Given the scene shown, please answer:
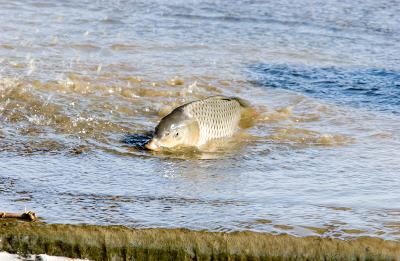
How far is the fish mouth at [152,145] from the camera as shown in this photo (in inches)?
235

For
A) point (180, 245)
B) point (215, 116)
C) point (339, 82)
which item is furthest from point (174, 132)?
point (339, 82)

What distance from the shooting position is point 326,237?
381 cm

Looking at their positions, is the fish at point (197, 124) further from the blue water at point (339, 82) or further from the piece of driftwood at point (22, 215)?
the piece of driftwood at point (22, 215)

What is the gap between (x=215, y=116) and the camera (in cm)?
646

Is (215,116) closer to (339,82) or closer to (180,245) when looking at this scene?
(339,82)

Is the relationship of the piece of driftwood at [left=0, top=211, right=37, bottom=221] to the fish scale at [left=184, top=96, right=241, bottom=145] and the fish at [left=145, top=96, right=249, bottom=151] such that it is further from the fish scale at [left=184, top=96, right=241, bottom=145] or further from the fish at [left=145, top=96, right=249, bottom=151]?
the fish scale at [left=184, top=96, right=241, bottom=145]

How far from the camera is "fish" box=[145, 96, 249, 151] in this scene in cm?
606

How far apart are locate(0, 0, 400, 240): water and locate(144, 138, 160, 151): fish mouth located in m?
0.06

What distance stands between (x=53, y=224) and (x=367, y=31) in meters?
8.31

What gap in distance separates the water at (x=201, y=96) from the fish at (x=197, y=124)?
148 mm

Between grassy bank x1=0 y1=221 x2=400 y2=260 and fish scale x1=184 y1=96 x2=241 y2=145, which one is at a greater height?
fish scale x1=184 y1=96 x2=241 y2=145

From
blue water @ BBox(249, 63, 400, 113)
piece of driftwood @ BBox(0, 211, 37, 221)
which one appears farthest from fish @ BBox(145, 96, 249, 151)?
piece of driftwood @ BBox(0, 211, 37, 221)

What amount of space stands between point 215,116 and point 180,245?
9.31ft

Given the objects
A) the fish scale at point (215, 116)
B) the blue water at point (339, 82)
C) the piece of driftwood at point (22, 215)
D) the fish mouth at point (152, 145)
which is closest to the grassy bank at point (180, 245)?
the piece of driftwood at point (22, 215)
